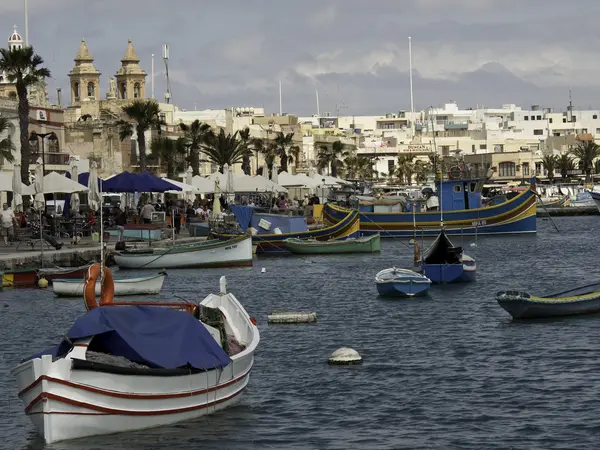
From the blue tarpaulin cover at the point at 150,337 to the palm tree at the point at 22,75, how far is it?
121 ft

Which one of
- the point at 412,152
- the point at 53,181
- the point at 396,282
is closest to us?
the point at 396,282

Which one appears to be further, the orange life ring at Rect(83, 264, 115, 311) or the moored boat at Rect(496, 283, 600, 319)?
the moored boat at Rect(496, 283, 600, 319)

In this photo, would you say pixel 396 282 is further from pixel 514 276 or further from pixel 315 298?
pixel 514 276

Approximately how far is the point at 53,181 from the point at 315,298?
15.3 meters

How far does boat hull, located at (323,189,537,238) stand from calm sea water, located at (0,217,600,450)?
27.1 metres

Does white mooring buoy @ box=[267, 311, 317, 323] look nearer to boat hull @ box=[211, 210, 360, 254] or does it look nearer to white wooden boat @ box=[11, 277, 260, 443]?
white wooden boat @ box=[11, 277, 260, 443]

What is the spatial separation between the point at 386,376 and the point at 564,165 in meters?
140

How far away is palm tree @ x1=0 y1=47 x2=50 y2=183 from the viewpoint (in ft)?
179

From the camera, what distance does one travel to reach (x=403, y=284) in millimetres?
36219

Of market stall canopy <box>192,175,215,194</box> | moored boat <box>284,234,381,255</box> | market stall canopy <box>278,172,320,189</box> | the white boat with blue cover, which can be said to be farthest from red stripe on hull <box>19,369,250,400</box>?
market stall canopy <box>278,172,320,189</box>

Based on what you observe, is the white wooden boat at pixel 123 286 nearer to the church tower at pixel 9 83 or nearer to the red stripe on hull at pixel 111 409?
the red stripe on hull at pixel 111 409

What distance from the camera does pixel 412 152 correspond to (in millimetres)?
188125

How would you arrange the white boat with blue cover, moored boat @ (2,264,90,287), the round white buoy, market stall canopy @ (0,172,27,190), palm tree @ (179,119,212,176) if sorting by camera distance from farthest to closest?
palm tree @ (179,119,212,176)
market stall canopy @ (0,172,27,190)
moored boat @ (2,264,90,287)
the white boat with blue cover
the round white buoy

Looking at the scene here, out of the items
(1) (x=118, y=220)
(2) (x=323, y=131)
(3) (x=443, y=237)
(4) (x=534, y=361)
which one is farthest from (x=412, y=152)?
(4) (x=534, y=361)
